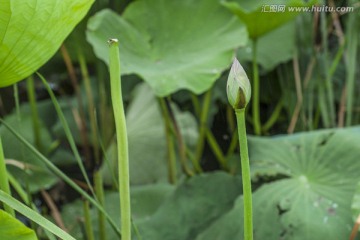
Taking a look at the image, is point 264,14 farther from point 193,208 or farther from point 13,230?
point 13,230

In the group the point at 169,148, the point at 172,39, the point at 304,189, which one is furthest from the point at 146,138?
the point at 304,189

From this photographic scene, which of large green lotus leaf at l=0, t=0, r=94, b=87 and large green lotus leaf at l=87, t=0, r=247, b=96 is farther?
large green lotus leaf at l=87, t=0, r=247, b=96

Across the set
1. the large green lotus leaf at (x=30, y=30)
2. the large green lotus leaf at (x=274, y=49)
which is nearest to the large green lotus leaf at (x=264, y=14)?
the large green lotus leaf at (x=274, y=49)

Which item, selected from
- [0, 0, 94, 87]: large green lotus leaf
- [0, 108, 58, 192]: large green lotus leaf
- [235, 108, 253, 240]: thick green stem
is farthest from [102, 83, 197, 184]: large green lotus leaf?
[235, 108, 253, 240]: thick green stem

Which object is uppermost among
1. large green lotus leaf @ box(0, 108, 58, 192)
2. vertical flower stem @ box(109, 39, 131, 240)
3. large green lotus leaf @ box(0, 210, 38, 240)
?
vertical flower stem @ box(109, 39, 131, 240)

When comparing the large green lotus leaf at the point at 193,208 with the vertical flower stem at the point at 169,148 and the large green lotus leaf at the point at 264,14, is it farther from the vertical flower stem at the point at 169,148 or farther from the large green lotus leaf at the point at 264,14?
the large green lotus leaf at the point at 264,14

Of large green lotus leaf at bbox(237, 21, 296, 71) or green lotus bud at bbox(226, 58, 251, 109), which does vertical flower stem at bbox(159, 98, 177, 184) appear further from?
green lotus bud at bbox(226, 58, 251, 109)

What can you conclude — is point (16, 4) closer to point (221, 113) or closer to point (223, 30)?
point (223, 30)

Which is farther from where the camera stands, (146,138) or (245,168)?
(146,138)
